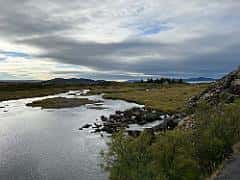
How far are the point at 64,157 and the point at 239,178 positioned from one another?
2504cm

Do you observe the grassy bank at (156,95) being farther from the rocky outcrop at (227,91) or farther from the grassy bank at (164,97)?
the rocky outcrop at (227,91)

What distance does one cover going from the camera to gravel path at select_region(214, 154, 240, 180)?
1717 centimetres

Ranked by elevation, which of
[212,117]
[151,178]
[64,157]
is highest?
[212,117]

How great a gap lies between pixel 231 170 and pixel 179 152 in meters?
4.50

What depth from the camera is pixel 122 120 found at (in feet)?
214

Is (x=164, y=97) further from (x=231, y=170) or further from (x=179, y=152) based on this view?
(x=231, y=170)

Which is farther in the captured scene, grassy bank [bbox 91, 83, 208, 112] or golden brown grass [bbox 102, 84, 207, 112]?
grassy bank [bbox 91, 83, 208, 112]

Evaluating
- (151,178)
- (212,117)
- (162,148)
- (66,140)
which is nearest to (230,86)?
(212,117)

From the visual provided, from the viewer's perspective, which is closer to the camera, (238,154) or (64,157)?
(238,154)

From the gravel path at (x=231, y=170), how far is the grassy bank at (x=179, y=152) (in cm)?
207

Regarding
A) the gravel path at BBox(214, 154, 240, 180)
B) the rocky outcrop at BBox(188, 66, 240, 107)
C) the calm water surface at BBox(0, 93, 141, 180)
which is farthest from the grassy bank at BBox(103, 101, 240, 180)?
the rocky outcrop at BBox(188, 66, 240, 107)

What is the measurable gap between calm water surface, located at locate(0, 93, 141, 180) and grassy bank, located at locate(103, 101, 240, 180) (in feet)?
31.1

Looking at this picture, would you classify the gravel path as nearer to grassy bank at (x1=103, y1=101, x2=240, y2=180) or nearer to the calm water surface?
grassy bank at (x1=103, y1=101, x2=240, y2=180)

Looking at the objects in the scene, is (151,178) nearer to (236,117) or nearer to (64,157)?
(236,117)
